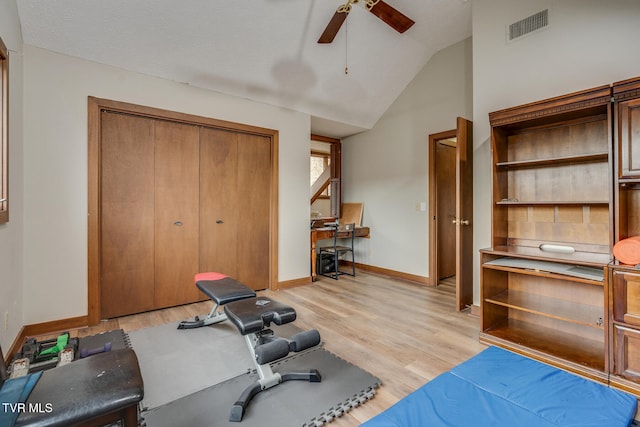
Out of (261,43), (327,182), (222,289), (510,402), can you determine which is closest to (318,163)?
(327,182)

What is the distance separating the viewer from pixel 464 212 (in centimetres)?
339

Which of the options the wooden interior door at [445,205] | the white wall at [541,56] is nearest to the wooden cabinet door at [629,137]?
the white wall at [541,56]

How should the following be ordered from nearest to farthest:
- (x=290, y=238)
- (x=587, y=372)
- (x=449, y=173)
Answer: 1. (x=587, y=372)
2. (x=290, y=238)
3. (x=449, y=173)

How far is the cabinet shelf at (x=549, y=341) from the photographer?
2.19 metres

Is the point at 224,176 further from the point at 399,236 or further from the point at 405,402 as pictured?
the point at 405,402

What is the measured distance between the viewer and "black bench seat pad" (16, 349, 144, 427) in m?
1.02

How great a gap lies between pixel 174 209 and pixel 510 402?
342 centimetres

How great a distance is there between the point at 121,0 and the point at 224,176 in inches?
75.0

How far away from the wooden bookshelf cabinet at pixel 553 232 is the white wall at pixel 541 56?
1.12 feet

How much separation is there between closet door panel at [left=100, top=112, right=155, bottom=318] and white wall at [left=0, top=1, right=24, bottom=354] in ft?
2.04

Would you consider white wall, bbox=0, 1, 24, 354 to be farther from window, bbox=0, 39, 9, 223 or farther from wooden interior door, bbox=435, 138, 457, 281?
wooden interior door, bbox=435, 138, 457, 281

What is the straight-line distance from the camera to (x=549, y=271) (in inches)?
88.0

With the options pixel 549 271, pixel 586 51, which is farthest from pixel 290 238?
pixel 586 51

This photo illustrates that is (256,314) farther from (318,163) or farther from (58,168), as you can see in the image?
(318,163)
